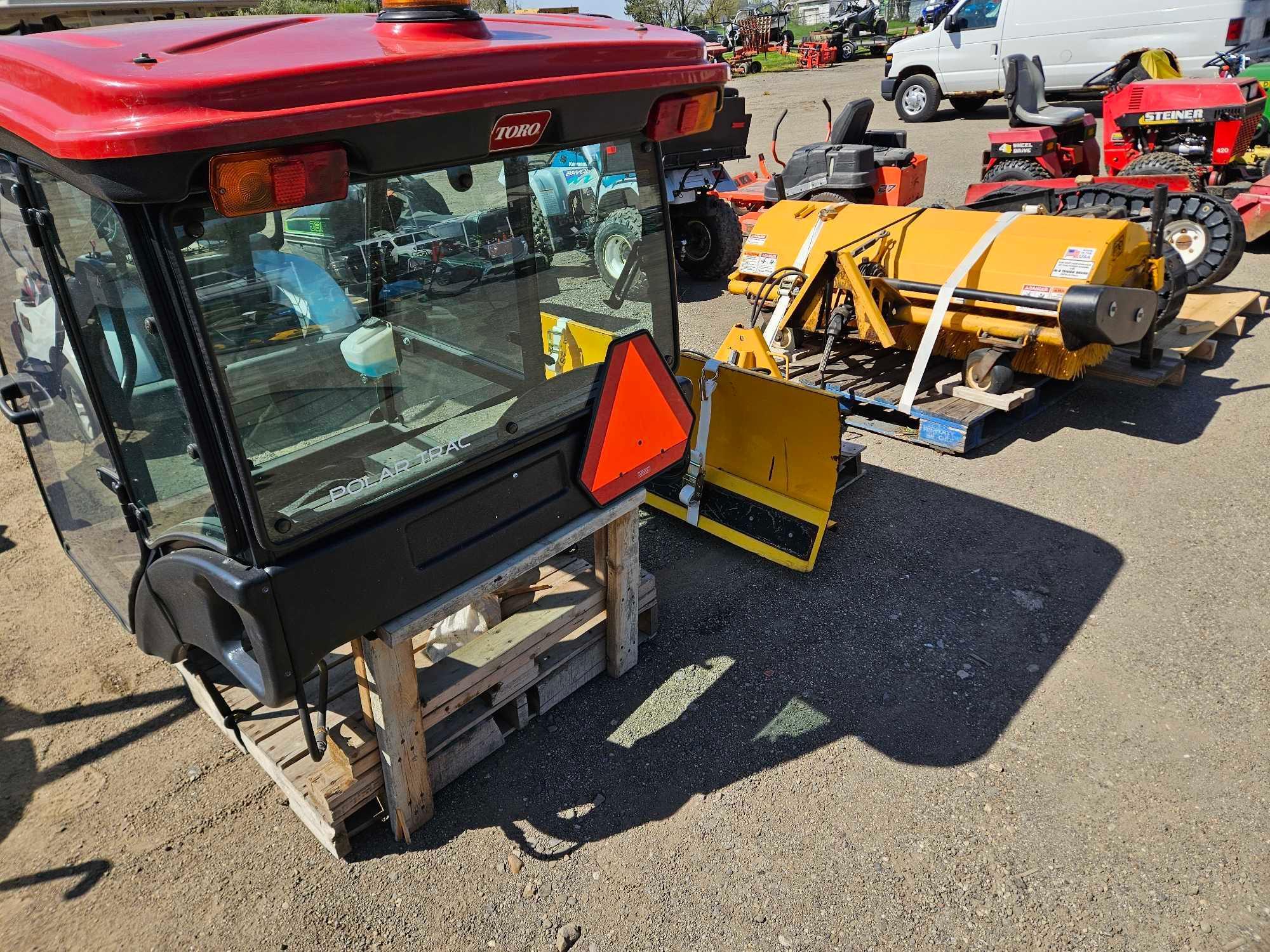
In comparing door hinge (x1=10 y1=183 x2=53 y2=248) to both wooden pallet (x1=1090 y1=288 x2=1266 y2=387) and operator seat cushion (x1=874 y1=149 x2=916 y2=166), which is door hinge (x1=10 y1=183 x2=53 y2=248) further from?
operator seat cushion (x1=874 y1=149 x2=916 y2=166)

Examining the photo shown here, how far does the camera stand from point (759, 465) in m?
4.15

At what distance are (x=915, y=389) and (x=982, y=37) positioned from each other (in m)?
12.2

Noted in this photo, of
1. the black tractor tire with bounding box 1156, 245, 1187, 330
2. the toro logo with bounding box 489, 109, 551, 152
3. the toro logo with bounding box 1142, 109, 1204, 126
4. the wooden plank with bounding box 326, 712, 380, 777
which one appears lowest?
the wooden plank with bounding box 326, 712, 380, 777

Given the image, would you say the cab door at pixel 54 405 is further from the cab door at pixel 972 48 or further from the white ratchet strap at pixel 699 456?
the cab door at pixel 972 48

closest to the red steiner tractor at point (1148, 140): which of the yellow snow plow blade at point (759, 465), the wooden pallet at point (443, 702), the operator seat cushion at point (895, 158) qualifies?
the operator seat cushion at point (895, 158)

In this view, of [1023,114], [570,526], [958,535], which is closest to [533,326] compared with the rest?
[570,526]

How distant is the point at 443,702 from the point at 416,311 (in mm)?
1247

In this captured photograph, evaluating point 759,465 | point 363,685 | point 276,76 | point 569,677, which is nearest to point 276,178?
point 276,76

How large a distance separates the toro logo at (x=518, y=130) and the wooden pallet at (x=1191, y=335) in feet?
15.2

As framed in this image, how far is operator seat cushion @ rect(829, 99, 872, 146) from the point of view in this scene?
25.1 feet

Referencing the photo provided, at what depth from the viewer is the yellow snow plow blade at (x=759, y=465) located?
3885 mm

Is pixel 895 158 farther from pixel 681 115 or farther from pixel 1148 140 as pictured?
pixel 681 115

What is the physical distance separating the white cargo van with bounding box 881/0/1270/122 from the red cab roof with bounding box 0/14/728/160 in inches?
521

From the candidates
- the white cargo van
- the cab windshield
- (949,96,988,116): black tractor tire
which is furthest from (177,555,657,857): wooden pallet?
(949,96,988,116): black tractor tire
